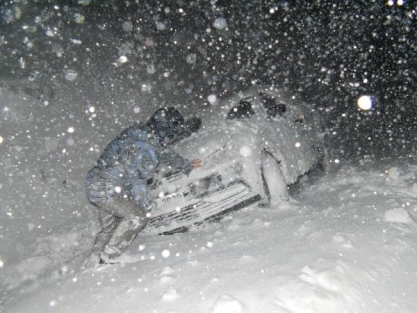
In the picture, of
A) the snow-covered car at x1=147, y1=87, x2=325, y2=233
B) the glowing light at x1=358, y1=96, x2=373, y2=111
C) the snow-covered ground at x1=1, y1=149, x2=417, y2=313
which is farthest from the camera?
the glowing light at x1=358, y1=96, x2=373, y2=111

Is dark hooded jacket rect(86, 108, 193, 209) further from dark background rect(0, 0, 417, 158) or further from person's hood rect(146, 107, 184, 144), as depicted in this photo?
dark background rect(0, 0, 417, 158)

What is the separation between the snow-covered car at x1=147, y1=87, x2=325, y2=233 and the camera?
3.69 metres

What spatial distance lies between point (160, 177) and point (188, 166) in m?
0.43

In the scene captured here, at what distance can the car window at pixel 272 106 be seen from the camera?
4652mm

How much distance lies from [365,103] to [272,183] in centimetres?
671

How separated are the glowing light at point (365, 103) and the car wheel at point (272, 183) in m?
5.95

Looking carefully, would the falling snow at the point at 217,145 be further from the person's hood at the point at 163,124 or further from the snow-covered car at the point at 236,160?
the person's hood at the point at 163,124

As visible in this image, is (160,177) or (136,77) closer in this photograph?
(160,177)

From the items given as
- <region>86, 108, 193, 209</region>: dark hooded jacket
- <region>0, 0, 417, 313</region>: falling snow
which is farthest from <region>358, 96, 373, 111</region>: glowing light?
<region>86, 108, 193, 209</region>: dark hooded jacket

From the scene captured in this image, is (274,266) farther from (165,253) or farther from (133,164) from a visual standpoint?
(133,164)

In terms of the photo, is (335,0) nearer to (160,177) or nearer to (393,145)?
(393,145)

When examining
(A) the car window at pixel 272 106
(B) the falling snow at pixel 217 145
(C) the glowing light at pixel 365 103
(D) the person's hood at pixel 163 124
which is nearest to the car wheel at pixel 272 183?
(B) the falling snow at pixel 217 145

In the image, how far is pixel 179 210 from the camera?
367cm

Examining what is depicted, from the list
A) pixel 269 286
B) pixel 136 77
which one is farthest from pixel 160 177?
pixel 136 77
